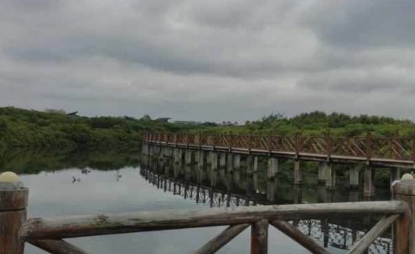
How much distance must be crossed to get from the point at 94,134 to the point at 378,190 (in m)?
55.2

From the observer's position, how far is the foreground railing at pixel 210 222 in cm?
256

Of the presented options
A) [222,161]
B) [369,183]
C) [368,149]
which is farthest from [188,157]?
[368,149]

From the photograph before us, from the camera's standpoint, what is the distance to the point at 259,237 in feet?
10.6

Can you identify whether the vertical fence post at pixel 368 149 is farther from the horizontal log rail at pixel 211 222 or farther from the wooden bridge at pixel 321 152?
the horizontal log rail at pixel 211 222

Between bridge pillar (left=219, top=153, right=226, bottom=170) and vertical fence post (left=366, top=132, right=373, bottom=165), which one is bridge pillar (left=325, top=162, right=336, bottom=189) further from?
bridge pillar (left=219, top=153, right=226, bottom=170)

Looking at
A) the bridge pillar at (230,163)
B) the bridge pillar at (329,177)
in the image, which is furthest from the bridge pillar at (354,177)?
the bridge pillar at (230,163)

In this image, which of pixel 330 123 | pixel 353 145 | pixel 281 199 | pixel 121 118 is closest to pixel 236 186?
pixel 281 199

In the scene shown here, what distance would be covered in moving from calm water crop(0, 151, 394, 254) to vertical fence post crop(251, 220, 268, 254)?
720 cm

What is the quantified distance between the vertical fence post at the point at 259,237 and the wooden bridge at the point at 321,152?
15526 mm

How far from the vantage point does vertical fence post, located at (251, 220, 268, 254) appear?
10.5 feet

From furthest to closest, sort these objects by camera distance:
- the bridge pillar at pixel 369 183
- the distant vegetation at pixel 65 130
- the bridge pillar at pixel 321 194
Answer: the distant vegetation at pixel 65 130 < the bridge pillar at pixel 369 183 < the bridge pillar at pixel 321 194

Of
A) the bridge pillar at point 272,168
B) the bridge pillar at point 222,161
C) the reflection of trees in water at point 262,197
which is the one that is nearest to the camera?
the reflection of trees in water at point 262,197

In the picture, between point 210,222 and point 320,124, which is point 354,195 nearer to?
point 210,222

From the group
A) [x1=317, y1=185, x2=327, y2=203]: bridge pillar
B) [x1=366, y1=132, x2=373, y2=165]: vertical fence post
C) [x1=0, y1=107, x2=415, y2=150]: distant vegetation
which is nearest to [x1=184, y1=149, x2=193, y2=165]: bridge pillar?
[x1=0, y1=107, x2=415, y2=150]: distant vegetation
